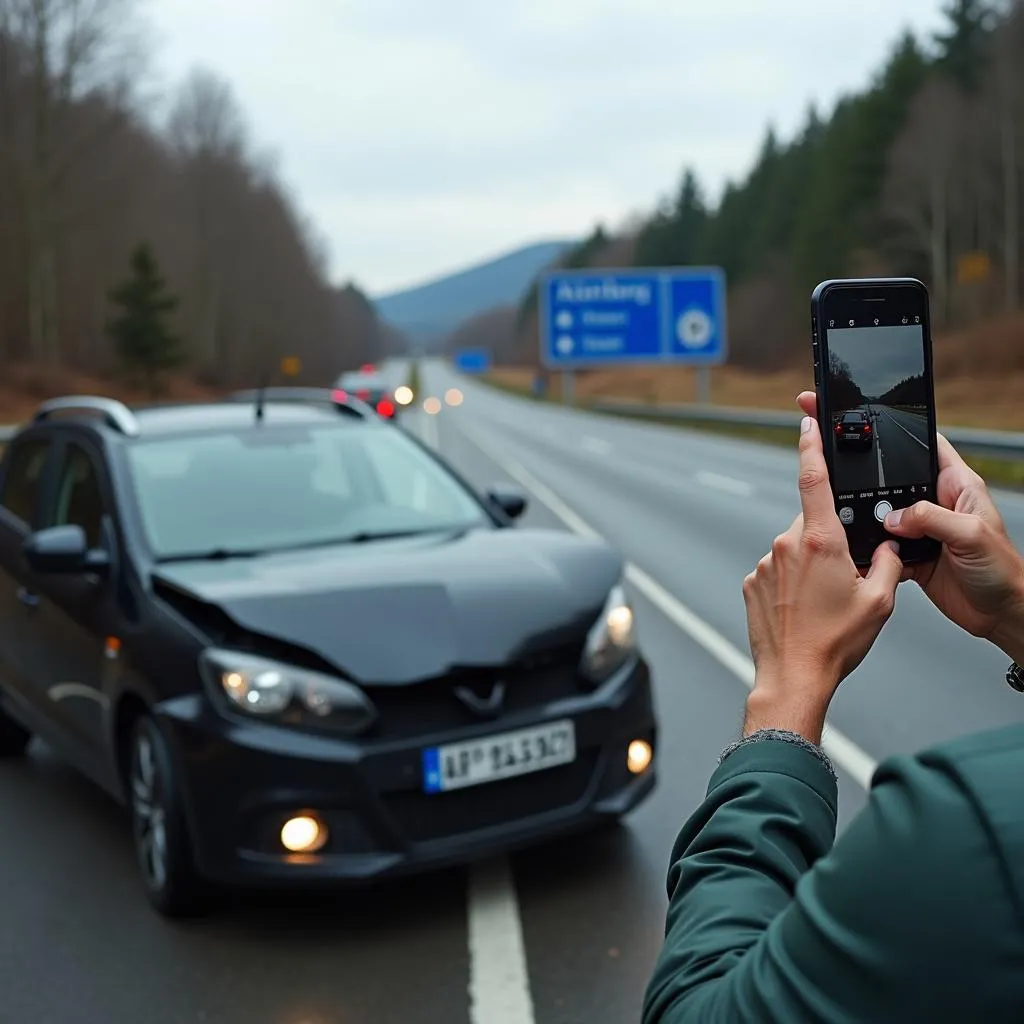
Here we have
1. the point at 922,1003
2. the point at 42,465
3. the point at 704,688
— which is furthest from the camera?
the point at 704,688

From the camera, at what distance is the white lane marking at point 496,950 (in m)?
3.72

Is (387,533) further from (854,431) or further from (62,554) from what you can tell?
(854,431)

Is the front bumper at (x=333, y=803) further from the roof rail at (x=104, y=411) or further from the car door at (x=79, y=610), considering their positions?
the roof rail at (x=104, y=411)

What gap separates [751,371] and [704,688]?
252 ft

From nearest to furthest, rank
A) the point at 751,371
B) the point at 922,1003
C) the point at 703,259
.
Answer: the point at 922,1003
the point at 751,371
the point at 703,259

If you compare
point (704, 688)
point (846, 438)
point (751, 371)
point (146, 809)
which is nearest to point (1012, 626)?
point (846, 438)

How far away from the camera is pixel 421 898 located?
14.8 ft

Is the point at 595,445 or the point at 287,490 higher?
the point at 287,490

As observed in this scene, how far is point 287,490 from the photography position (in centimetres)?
571

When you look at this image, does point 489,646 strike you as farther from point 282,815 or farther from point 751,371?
point 751,371

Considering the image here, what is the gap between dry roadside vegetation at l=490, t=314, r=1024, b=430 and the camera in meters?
39.9

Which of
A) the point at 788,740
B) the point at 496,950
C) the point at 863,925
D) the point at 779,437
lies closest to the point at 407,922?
the point at 496,950

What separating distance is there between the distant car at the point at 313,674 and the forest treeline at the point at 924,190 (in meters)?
49.0

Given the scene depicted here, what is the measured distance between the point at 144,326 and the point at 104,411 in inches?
2298
